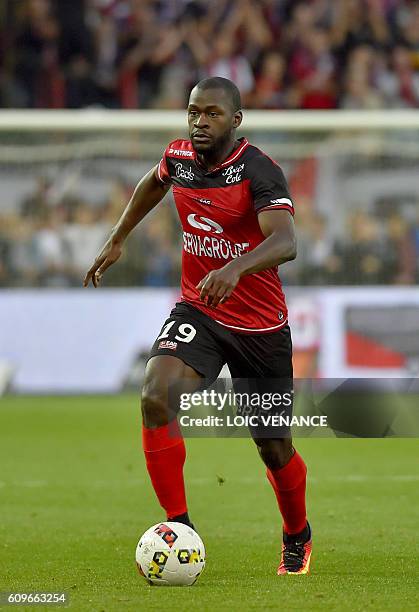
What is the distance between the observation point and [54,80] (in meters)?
18.2

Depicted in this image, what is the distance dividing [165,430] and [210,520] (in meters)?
2.36

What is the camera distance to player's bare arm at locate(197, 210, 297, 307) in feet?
16.6

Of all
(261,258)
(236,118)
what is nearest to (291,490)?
(261,258)

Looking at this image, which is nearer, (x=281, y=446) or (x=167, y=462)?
(x=167, y=462)

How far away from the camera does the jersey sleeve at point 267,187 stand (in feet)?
18.6

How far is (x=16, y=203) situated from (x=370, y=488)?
8.16 meters

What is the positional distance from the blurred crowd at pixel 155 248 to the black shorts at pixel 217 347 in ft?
30.9

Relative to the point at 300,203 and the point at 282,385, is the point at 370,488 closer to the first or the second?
the point at 282,385

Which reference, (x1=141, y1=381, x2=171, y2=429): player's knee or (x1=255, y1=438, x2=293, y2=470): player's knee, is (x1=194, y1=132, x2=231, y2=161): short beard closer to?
(x1=141, y1=381, x2=171, y2=429): player's knee

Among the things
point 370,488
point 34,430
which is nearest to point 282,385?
point 370,488

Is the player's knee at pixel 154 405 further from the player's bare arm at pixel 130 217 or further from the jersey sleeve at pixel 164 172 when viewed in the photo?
the jersey sleeve at pixel 164 172

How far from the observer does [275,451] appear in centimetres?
596

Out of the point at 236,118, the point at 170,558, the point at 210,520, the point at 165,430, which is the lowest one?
the point at 210,520

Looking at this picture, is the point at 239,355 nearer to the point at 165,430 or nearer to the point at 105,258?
the point at 165,430
